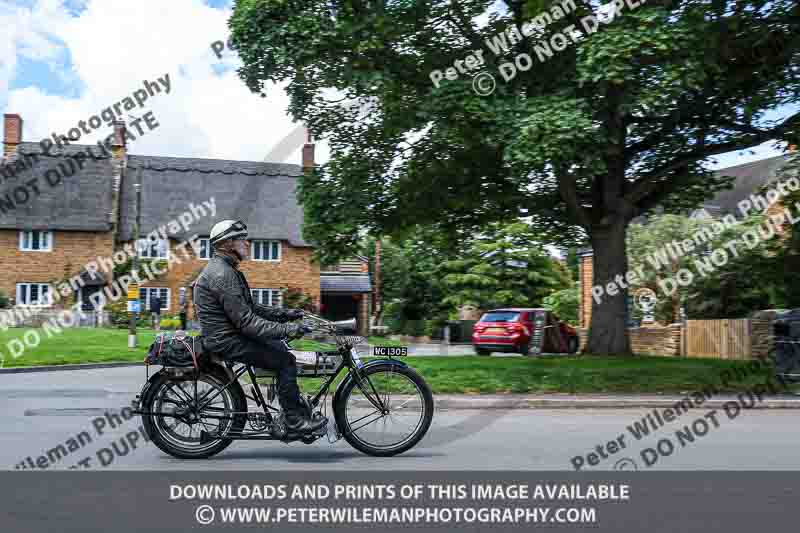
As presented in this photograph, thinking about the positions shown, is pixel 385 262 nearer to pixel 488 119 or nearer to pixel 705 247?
pixel 705 247

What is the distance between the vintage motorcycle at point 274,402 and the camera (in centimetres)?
715

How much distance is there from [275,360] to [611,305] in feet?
38.0

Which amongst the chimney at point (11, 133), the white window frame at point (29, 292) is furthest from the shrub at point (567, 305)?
the chimney at point (11, 133)

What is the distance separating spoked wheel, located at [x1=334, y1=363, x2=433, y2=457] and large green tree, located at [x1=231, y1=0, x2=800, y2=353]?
7.50m

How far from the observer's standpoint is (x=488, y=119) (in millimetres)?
14680

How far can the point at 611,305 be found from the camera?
56.9ft

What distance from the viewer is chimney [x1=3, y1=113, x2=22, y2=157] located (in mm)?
49188
